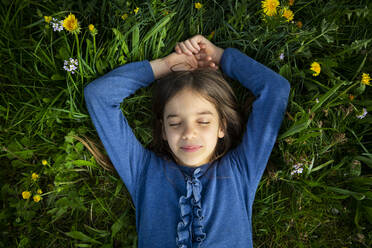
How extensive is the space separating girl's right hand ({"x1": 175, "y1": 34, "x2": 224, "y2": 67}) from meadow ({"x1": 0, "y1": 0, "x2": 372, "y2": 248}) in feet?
0.36

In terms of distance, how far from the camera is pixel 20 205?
6.94ft

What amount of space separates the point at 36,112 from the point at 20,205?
0.78m

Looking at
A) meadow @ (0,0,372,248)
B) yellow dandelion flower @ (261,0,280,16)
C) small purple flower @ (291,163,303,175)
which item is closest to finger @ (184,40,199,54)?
meadow @ (0,0,372,248)

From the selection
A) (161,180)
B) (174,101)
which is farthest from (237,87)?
(161,180)

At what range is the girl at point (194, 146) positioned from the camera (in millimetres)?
1698

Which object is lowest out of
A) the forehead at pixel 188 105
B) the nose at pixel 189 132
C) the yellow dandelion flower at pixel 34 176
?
the yellow dandelion flower at pixel 34 176

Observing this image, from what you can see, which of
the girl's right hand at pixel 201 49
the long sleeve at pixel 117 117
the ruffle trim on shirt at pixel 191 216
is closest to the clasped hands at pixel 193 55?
the girl's right hand at pixel 201 49

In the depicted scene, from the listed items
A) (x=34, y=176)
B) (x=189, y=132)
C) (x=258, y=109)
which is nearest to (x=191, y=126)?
(x=189, y=132)

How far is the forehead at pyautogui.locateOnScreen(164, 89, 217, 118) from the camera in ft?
5.57

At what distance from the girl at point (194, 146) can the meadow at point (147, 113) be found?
→ 196 millimetres

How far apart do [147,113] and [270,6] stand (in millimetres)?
1243

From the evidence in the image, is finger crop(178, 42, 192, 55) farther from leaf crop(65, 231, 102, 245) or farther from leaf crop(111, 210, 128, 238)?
leaf crop(65, 231, 102, 245)

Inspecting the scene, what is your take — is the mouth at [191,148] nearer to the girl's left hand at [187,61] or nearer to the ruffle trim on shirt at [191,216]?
the ruffle trim on shirt at [191,216]

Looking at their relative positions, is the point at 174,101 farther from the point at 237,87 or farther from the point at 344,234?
the point at 344,234
